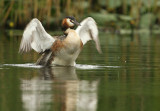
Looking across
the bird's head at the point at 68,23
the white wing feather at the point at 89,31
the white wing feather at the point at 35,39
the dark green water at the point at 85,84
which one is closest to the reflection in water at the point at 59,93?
the dark green water at the point at 85,84

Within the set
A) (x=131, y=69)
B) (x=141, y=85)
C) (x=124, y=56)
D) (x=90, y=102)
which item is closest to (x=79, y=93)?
(x=90, y=102)

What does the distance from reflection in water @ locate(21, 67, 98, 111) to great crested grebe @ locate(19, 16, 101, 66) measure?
2.02 metres

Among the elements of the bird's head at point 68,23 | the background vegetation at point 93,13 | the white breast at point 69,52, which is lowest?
the background vegetation at point 93,13

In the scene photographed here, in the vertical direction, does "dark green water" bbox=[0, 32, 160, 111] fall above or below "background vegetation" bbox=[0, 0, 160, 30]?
above

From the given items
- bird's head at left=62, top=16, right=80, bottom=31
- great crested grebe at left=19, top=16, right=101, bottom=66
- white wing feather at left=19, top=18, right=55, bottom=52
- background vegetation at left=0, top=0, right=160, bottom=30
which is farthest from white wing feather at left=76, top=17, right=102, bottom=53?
background vegetation at left=0, top=0, right=160, bottom=30

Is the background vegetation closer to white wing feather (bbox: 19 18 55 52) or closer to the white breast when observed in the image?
white wing feather (bbox: 19 18 55 52)

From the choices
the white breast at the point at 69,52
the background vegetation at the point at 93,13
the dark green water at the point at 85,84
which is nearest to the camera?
the dark green water at the point at 85,84

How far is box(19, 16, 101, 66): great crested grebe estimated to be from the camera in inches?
488

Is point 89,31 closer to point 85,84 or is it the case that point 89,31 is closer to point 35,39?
point 35,39

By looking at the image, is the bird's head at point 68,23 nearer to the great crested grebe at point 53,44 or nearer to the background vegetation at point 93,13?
the great crested grebe at point 53,44

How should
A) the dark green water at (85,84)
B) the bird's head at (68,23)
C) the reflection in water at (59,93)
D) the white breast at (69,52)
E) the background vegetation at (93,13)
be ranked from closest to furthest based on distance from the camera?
the reflection in water at (59,93), the dark green water at (85,84), the white breast at (69,52), the bird's head at (68,23), the background vegetation at (93,13)

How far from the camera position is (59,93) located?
311 inches

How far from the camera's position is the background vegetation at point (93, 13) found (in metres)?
25.6

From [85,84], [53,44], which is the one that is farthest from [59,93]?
[53,44]
